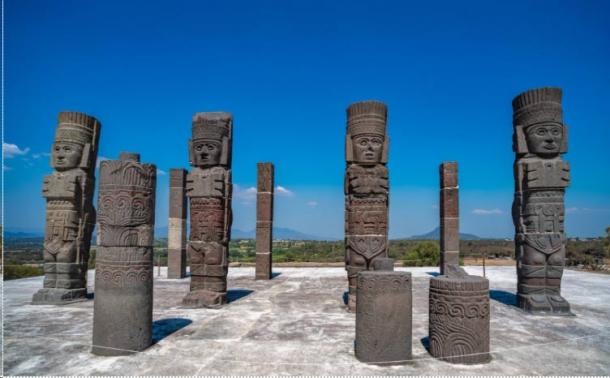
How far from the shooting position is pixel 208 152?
905cm

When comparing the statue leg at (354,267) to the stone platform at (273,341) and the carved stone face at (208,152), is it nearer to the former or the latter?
the stone platform at (273,341)

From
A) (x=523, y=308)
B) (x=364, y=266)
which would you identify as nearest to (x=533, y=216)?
(x=523, y=308)

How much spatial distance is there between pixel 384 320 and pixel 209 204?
216 inches

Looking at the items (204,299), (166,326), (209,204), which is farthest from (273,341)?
(209,204)

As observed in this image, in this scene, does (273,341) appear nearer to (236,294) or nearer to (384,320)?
(384,320)

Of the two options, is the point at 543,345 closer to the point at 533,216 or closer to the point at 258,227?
the point at 533,216

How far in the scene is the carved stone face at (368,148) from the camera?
27.8 ft

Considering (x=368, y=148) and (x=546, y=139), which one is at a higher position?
(x=546, y=139)

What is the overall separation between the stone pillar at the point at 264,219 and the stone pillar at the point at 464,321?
963cm

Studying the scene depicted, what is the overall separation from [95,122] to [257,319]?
691cm

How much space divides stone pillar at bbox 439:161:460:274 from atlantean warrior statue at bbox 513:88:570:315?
21.1 feet

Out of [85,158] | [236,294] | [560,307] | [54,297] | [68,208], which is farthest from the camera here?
[236,294]

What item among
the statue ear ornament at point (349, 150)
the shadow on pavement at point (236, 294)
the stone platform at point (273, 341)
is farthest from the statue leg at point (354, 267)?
the shadow on pavement at point (236, 294)

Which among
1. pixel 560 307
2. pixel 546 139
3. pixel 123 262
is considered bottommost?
pixel 560 307
